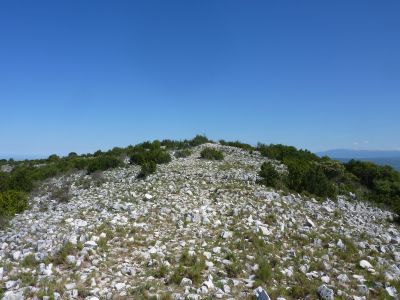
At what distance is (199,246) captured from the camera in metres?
10.2

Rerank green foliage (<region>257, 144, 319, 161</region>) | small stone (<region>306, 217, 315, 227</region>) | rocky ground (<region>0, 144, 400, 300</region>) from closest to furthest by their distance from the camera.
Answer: rocky ground (<region>0, 144, 400, 300</region>) < small stone (<region>306, 217, 315, 227</region>) < green foliage (<region>257, 144, 319, 161</region>)

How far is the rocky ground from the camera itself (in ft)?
25.7

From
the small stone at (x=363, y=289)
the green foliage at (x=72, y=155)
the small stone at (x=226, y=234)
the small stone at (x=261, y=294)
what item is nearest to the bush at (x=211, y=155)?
the small stone at (x=226, y=234)

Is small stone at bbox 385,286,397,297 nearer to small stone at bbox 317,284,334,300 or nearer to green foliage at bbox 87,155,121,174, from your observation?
small stone at bbox 317,284,334,300

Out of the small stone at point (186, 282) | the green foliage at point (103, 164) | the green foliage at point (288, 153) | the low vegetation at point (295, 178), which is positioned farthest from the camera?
the green foliage at point (288, 153)

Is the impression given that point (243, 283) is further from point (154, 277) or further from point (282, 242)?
point (282, 242)

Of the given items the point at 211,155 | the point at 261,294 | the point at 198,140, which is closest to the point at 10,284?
the point at 261,294

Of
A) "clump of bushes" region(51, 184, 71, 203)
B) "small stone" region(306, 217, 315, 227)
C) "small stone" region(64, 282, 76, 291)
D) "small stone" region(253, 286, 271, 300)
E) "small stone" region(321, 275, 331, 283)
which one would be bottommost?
"small stone" region(321, 275, 331, 283)

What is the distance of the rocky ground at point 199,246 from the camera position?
25.7 feet

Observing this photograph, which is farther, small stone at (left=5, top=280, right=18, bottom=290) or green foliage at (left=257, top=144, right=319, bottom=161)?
green foliage at (left=257, top=144, right=319, bottom=161)

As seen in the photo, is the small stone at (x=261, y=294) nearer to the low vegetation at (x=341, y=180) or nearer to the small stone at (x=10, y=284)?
the small stone at (x=10, y=284)

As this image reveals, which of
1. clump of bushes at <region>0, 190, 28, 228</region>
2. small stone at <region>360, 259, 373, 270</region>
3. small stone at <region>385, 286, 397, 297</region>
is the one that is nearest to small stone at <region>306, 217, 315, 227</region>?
small stone at <region>360, 259, 373, 270</region>

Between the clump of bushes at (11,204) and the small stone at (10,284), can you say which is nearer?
the small stone at (10,284)

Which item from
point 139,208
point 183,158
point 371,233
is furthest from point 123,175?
point 371,233
